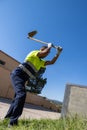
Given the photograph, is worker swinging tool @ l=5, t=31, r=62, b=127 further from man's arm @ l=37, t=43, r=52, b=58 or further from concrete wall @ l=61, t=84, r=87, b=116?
concrete wall @ l=61, t=84, r=87, b=116

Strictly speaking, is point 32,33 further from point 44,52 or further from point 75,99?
point 75,99

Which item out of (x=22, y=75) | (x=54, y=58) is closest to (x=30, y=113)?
(x=54, y=58)

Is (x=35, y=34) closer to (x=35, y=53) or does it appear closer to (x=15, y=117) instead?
(x=35, y=53)

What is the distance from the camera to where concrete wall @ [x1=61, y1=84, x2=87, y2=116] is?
1005 cm

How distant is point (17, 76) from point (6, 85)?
1991 cm

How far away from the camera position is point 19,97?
3615 millimetres

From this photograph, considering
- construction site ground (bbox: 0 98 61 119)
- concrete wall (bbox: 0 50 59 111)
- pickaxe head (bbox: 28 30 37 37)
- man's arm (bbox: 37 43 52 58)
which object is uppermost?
concrete wall (bbox: 0 50 59 111)

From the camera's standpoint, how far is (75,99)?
1039cm

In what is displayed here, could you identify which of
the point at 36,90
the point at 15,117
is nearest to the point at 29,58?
the point at 15,117

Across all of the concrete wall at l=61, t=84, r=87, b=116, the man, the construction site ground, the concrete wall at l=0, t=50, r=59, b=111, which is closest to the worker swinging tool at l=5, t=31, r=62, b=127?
the man

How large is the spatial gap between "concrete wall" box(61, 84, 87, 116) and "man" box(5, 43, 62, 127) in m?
6.34

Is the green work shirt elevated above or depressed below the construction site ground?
above

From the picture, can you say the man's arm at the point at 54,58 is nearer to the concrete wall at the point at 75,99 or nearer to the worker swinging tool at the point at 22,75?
the worker swinging tool at the point at 22,75

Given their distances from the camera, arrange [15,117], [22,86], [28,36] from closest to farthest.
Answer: [15,117], [22,86], [28,36]
